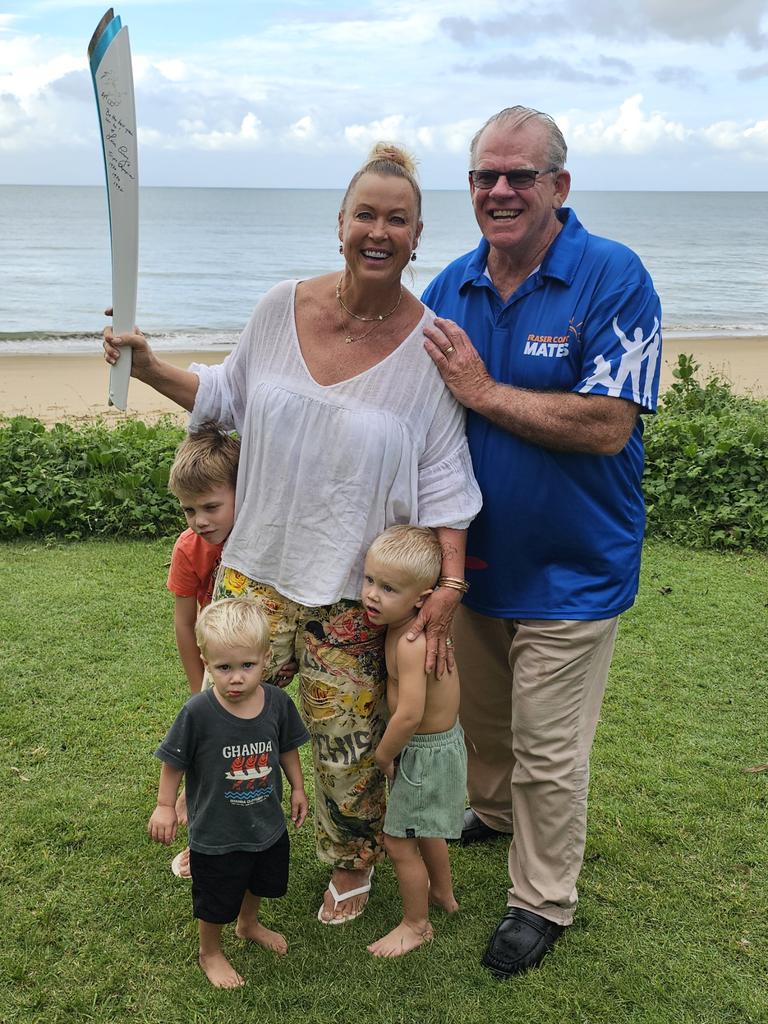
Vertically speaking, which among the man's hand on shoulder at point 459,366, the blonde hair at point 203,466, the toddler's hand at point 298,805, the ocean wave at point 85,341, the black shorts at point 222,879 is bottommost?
the ocean wave at point 85,341

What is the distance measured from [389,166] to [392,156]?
0.07 meters

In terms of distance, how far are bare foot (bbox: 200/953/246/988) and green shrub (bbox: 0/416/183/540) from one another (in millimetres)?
3701

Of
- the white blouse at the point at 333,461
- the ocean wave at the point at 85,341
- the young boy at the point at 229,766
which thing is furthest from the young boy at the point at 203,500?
the ocean wave at the point at 85,341

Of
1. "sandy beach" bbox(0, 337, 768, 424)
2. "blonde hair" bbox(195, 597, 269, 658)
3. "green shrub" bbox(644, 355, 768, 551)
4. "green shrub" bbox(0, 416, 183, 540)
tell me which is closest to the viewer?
"blonde hair" bbox(195, 597, 269, 658)

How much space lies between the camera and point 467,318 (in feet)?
10.2

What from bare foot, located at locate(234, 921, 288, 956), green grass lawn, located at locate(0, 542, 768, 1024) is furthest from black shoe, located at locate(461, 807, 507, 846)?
bare foot, located at locate(234, 921, 288, 956)

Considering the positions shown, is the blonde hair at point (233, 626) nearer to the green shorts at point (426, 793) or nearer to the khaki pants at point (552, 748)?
the green shorts at point (426, 793)

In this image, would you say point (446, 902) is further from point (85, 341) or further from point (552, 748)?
point (85, 341)

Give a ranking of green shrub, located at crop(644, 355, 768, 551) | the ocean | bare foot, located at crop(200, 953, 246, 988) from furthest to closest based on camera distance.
A: the ocean
green shrub, located at crop(644, 355, 768, 551)
bare foot, located at crop(200, 953, 246, 988)

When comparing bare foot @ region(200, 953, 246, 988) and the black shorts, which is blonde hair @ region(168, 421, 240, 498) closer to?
the black shorts

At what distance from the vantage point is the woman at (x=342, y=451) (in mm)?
2846

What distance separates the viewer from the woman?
2.85 metres

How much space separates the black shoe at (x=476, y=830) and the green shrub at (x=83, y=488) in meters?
3.29

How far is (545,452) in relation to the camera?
9.69ft
